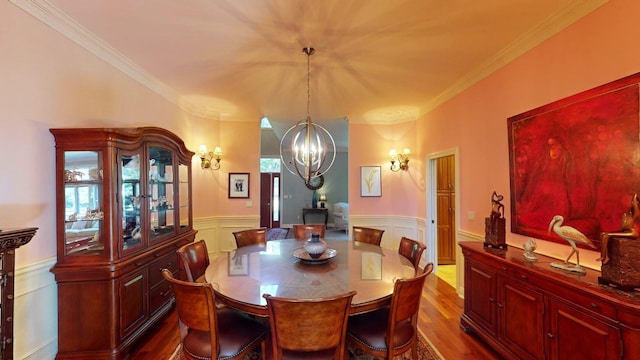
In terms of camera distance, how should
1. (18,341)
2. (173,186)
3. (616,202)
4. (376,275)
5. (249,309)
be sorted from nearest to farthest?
(249,309) < (616,202) < (18,341) < (376,275) < (173,186)

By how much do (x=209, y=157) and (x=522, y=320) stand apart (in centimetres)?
483

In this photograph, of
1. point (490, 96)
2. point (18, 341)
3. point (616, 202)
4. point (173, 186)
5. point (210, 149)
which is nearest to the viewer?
point (616, 202)

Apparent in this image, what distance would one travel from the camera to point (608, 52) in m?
1.85

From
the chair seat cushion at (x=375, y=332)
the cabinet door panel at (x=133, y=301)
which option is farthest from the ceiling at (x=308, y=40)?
the chair seat cushion at (x=375, y=332)

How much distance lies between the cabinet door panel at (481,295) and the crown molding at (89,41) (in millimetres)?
4189

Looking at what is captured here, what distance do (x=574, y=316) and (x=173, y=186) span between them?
3863mm

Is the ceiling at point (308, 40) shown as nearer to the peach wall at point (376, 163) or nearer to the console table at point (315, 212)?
the peach wall at point (376, 163)

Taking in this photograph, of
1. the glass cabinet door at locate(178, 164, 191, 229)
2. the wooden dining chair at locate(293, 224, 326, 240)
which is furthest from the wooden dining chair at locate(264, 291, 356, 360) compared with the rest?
the glass cabinet door at locate(178, 164, 191, 229)

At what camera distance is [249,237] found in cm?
348

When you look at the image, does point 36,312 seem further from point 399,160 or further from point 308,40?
point 399,160

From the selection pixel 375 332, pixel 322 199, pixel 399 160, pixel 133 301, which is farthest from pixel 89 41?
pixel 322 199

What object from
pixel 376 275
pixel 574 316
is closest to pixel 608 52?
pixel 574 316

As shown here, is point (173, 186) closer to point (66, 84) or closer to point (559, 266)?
point (66, 84)

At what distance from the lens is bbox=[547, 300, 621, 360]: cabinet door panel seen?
147 cm
